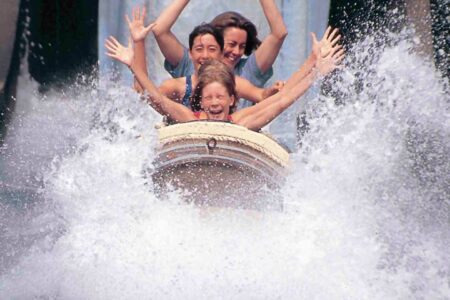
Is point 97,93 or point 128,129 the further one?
point 97,93

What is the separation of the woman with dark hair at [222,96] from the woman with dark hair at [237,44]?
1.15 ft

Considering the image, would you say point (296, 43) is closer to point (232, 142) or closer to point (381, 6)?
point (381, 6)

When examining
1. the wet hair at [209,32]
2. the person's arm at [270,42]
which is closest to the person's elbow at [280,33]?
the person's arm at [270,42]

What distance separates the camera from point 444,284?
266cm

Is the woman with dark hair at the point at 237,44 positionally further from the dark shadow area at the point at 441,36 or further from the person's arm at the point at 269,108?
the dark shadow area at the point at 441,36

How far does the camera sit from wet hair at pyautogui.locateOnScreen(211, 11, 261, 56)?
354cm

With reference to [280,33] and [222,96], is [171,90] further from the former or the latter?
[280,33]

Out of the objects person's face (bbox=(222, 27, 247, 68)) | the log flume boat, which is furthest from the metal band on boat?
person's face (bbox=(222, 27, 247, 68))

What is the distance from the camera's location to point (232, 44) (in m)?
3.54

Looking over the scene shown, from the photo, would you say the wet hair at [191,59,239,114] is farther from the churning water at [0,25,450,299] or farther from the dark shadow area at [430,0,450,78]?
the dark shadow area at [430,0,450,78]

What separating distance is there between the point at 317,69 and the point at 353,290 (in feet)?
3.16

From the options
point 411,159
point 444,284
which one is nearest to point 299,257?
point 444,284

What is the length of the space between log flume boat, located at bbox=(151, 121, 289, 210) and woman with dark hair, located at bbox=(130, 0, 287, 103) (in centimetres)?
73

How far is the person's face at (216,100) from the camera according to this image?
3.13 meters
